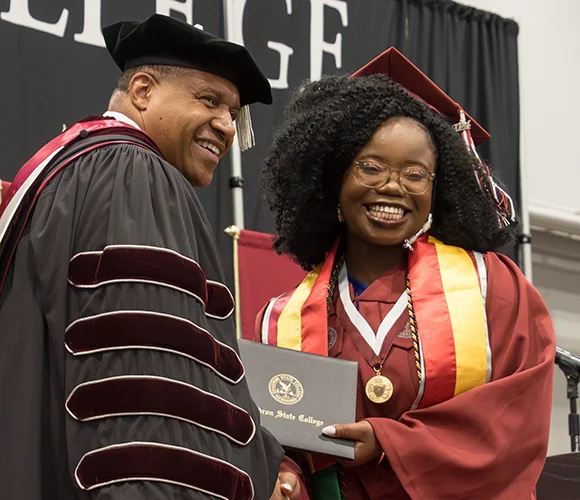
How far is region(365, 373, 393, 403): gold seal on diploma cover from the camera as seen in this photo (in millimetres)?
2982

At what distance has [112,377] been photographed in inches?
82.7

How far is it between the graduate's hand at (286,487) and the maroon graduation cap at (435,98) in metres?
1.16

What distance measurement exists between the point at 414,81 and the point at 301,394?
1.16m

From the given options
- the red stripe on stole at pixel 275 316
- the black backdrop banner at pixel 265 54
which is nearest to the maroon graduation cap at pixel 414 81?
the red stripe on stole at pixel 275 316

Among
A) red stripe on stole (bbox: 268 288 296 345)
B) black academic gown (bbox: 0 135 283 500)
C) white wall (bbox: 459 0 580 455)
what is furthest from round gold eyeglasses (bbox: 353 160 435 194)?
white wall (bbox: 459 0 580 455)

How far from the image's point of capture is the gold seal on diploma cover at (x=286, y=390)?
2926mm

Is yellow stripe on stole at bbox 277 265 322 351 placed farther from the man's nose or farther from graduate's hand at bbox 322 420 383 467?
the man's nose

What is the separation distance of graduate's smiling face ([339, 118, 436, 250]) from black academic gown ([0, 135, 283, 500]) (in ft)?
3.31

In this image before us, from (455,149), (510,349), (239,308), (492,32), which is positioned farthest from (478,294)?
(492,32)

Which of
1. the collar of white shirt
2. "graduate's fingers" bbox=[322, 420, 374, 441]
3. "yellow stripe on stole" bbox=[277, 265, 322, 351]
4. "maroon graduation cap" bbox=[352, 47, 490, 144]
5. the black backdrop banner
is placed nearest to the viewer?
the collar of white shirt

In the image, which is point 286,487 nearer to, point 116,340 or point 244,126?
point 116,340

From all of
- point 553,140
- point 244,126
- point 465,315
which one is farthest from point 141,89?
point 553,140

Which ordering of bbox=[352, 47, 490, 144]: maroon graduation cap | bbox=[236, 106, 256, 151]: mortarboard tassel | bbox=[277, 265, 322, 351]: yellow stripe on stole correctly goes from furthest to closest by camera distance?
bbox=[352, 47, 490, 144]: maroon graduation cap
bbox=[277, 265, 322, 351]: yellow stripe on stole
bbox=[236, 106, 256, 151]: mortarboard tassel

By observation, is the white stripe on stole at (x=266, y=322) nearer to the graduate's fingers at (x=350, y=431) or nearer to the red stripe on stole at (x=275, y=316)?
the red stripe on stole at (x=275, y=316)
